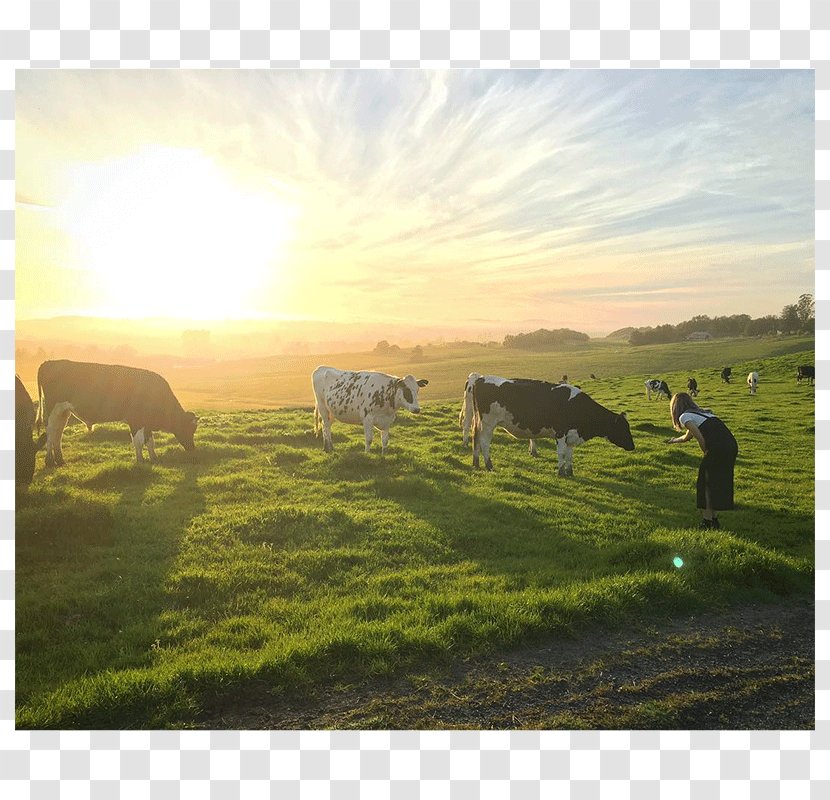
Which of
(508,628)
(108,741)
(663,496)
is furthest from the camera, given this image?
(663,496)

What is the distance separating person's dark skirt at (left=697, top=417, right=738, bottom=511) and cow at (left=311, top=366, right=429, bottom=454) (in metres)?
6.66

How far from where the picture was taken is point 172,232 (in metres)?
7.70

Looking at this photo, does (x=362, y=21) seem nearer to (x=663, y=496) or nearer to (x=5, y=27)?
(x=5, y=27)

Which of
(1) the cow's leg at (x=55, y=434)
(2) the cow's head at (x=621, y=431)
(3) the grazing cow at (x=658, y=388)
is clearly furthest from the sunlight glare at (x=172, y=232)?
(3) the grazing cow at (x=658, y=388)

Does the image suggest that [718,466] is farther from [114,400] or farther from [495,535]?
[114,400]

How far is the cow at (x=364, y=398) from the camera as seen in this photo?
13031mm

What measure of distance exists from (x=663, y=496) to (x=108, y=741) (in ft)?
29.1

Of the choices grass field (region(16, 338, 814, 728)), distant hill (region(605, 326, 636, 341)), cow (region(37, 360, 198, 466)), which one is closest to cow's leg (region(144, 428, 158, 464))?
cow (region(37, 360, 198, 466))

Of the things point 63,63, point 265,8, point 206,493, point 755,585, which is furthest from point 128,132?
point 755,585

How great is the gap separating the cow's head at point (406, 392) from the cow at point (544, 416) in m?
1.49

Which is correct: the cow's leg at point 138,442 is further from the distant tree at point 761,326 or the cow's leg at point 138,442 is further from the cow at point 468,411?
the distant tree at point 761,326

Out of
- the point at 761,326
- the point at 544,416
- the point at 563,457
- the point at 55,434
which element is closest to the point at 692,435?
the point at 761,326

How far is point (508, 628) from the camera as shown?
4.90 metres

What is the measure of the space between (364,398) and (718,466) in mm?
8303
